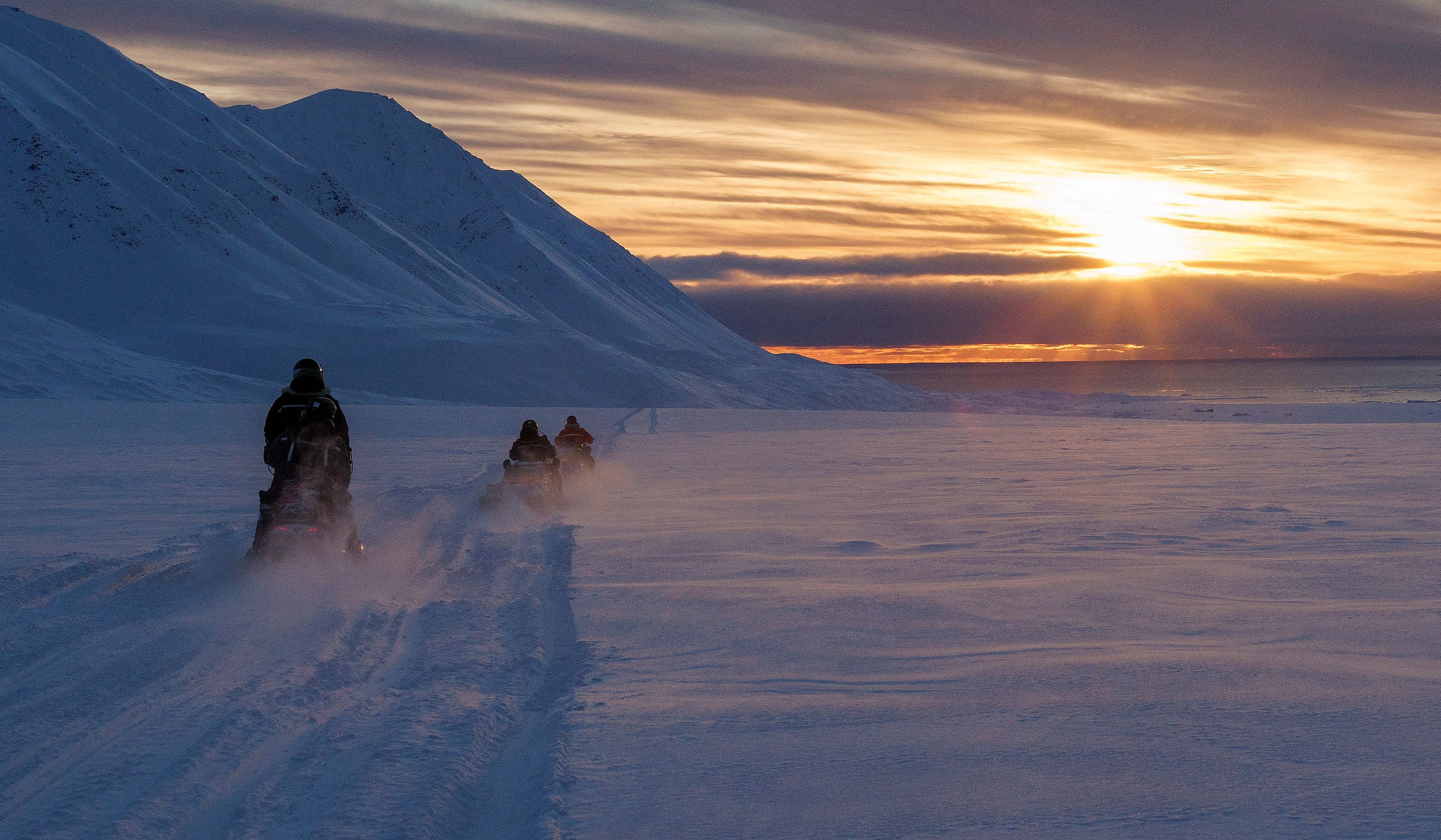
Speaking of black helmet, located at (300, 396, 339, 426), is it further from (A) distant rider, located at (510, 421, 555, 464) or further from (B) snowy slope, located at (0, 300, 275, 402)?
(B) snowy slope, located at (0, 300, 275, 402)

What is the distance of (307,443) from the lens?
29.3 ft

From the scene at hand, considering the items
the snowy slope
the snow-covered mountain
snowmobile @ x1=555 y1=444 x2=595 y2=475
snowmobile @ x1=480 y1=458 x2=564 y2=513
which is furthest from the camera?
→ the snow-covered mountain

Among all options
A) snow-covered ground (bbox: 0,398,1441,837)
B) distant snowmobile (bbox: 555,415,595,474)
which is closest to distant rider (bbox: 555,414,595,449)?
distant snowmobile (bbox: 555,415,595,474)

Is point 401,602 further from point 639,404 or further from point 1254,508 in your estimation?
point 639,404

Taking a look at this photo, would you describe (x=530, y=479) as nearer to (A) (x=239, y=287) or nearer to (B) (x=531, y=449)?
(B) (x=531, y=449)

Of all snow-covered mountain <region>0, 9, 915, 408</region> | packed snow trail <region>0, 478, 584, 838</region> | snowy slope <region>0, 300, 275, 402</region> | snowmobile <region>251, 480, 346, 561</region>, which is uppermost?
snow-covered mountain <region>0, 9, 915, 408</region>

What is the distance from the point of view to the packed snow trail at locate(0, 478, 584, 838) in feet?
13.6

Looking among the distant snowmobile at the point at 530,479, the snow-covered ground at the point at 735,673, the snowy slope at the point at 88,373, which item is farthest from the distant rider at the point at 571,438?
the snowy slope at the point at 88,373

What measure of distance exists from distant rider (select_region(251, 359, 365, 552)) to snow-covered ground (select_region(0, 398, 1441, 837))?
61 cm

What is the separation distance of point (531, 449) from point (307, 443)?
17.6 feet

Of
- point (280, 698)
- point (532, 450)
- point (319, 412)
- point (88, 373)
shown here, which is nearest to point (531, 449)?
point (532, 450)

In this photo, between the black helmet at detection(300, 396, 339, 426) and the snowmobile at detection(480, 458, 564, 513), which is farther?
the snowmobile at detection(480, 458, 564, 513)

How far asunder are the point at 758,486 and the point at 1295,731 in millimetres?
11597

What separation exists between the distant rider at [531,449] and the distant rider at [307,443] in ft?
15.6
